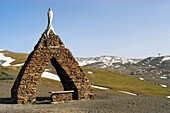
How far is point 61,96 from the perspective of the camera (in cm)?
2395

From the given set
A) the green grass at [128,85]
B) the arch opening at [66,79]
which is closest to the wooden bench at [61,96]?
the arch opening at [66,79]

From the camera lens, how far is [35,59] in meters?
24.1

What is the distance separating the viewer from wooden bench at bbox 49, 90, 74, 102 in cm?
2332

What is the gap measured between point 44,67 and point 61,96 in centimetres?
345

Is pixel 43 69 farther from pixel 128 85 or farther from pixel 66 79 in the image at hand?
pixel 128 85

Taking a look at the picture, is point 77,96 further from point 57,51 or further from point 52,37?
point 52,37

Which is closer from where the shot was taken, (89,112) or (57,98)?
(89,112)

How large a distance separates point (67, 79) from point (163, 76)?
143858mm

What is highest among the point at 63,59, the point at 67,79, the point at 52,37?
the point at 52,37

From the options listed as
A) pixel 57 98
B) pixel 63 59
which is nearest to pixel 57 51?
pixel 63 59

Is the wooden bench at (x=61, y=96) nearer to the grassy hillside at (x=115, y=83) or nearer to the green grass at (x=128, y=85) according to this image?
the grassy hillside at (x=115, y=83)

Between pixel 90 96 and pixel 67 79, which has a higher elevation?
pixel 67 79

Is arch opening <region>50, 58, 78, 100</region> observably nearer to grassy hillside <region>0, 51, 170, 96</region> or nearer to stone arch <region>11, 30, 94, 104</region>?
stone arch <region>11, 30, 94, 104</region>

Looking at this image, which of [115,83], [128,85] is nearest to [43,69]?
[115,83]
